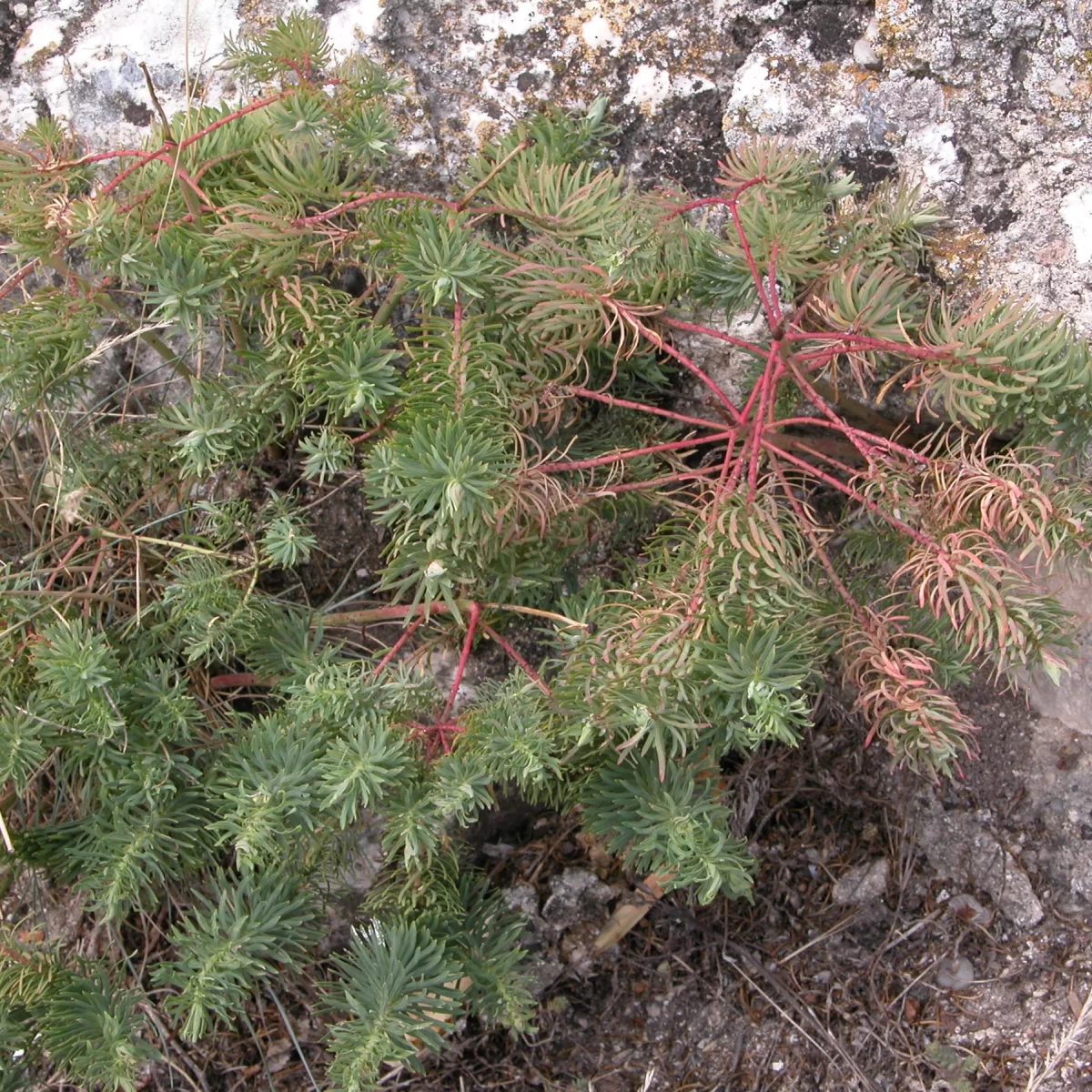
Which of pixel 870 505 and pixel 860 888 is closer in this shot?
pixel 870 505

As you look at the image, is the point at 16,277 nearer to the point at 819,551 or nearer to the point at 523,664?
the point at 523,664

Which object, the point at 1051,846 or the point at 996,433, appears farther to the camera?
the point at 1051,846

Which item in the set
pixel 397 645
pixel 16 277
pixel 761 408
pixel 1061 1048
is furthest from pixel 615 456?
pixel 1061 1048

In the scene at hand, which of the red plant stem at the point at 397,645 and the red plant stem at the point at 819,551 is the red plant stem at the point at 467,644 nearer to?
the red plant stem at the point at 397,645

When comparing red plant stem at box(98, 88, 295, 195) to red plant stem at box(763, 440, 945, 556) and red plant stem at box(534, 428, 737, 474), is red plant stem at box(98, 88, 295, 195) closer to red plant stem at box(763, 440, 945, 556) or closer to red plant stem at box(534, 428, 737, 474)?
red plant stem at box(534, 428, 737, 474)

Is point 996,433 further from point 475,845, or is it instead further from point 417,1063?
point 417,1063

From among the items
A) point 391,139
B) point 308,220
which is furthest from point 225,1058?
point 391,139
